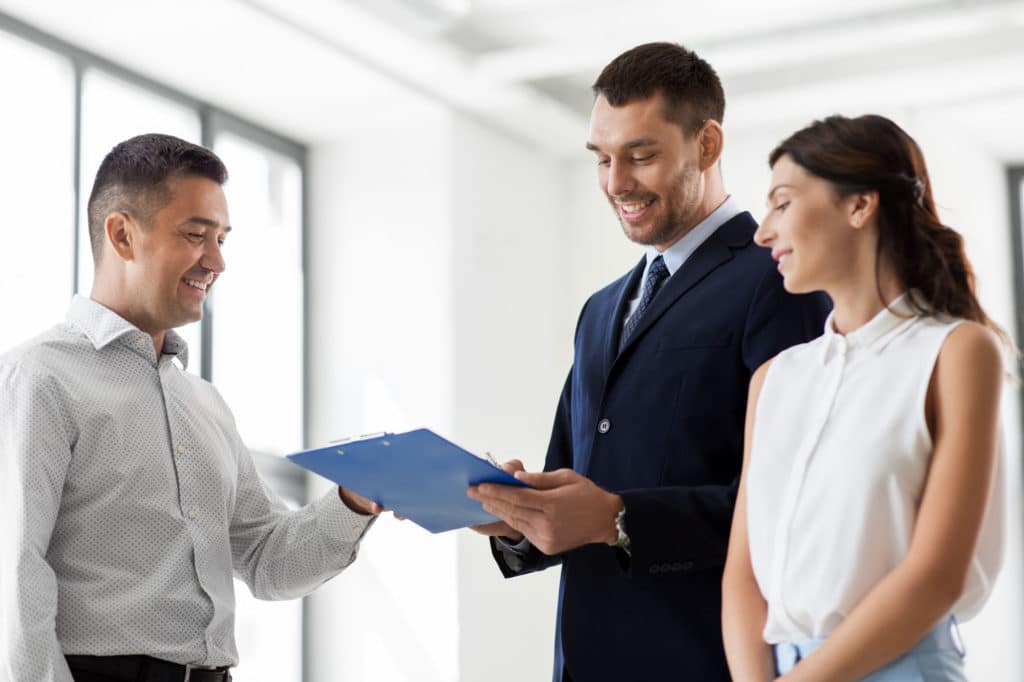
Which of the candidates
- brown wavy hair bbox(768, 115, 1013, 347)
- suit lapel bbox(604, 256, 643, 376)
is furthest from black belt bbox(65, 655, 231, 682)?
brown wavy hair bbox(768, 115, 1013, 347)

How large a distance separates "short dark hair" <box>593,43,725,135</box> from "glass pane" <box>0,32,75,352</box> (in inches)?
108

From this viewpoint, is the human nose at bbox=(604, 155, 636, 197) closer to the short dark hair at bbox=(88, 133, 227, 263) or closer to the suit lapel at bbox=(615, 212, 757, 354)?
the suit lapel at bbox=(615, 212, 757, 354)

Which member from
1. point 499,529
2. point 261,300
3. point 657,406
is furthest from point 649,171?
point 261,300

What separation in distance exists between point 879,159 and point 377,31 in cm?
355

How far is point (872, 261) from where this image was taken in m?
1.83

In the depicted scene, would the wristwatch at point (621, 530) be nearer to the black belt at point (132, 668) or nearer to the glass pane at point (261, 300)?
the black belt at point (132, 668)

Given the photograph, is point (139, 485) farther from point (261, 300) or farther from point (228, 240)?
point (261, 300)

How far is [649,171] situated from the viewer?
2.47m

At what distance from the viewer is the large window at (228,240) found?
4715 millimetres

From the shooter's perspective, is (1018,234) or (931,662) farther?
(1018,234)

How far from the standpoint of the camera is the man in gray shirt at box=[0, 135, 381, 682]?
2221 millimetres

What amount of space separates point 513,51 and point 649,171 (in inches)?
128

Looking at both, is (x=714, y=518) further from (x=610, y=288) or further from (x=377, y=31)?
(x=377, y=31)

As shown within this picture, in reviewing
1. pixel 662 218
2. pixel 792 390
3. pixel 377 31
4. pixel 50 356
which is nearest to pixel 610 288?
pixel 662 218
